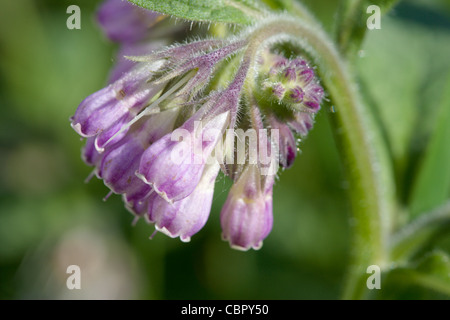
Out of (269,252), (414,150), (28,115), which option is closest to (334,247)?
(269,252)

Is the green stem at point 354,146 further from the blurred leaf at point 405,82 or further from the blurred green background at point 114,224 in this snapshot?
the blurred green background at point 114,224

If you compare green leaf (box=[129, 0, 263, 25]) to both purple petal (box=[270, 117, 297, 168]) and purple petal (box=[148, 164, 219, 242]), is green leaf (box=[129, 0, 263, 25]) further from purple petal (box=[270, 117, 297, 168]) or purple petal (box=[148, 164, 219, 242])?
purple petal (box=[148, 164, 219, 242])

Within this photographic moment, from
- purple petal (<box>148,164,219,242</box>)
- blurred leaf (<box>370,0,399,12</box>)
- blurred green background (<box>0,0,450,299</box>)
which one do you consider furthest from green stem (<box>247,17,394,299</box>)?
blurred green background (<box>0,0,450,299</box>)

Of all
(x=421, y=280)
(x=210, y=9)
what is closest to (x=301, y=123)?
(x=210, y=9)

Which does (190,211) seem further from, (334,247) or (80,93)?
(80,93)

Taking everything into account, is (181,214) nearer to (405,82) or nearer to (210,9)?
(210,9)
